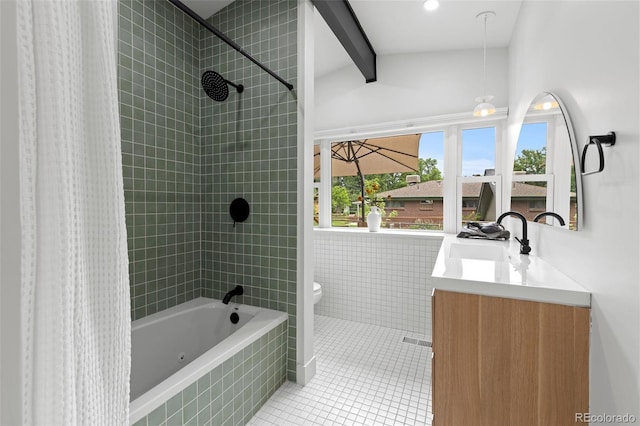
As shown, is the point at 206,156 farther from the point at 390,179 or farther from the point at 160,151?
the point at 390,179

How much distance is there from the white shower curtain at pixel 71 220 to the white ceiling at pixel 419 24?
6.50 ft

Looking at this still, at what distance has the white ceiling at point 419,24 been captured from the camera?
80.8 inches

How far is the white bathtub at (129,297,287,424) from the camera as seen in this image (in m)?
1.41

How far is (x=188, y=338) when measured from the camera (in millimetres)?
1930

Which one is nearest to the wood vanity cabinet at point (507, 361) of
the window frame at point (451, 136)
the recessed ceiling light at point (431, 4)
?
the window frame at point (451, 136)

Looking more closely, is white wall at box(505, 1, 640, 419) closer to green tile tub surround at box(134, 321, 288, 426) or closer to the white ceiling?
the white ceiling

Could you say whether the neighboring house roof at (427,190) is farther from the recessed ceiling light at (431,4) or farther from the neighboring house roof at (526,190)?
the recessed ceiling light at (431,4)

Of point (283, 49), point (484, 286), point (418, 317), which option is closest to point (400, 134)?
point (283, 49)

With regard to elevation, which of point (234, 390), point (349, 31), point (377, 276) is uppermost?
point (349, 31)

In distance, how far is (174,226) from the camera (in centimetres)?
203

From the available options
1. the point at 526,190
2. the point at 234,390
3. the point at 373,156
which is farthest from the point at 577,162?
the point at 373,156

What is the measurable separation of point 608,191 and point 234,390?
177 cm

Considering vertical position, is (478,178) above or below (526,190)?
above

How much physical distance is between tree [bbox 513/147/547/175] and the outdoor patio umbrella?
105 centimetres
